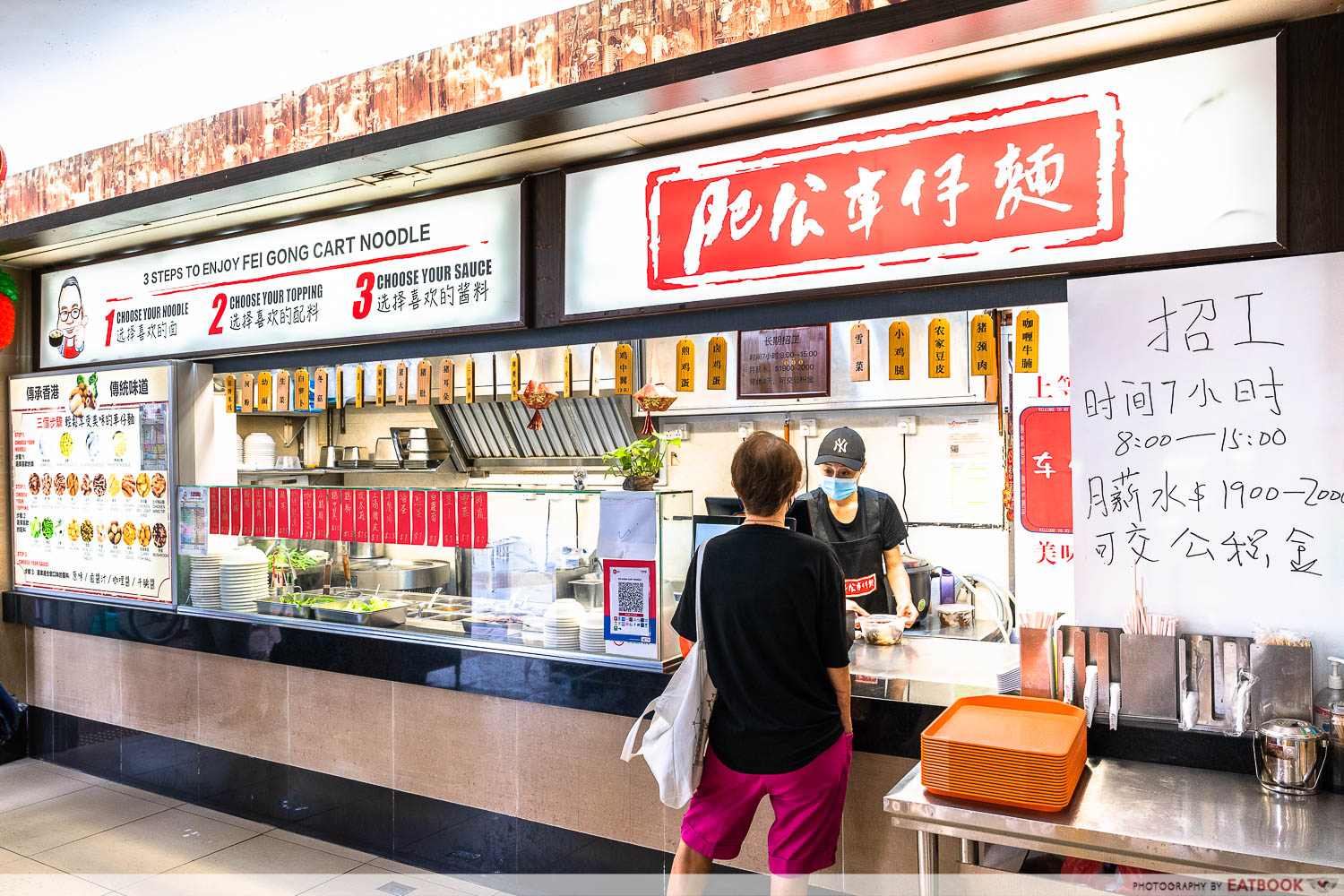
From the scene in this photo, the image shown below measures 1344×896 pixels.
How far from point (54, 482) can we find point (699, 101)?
4.63m

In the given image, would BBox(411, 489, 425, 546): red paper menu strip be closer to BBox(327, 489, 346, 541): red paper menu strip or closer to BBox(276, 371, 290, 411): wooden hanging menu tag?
BBox(327, 489, 346, 541): red paper menu strip

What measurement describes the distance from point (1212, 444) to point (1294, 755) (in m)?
0.81

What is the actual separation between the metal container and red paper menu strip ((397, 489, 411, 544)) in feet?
10.3

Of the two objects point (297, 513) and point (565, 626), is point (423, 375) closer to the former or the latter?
point (297, 513)

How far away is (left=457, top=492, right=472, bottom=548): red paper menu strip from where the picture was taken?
377cm

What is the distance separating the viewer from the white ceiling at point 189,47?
3.26 metres

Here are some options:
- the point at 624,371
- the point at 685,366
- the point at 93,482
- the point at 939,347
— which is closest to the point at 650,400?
the point at 624,371

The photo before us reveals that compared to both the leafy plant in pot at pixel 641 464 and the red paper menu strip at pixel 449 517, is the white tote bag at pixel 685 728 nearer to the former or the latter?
the leafy plant in pot at pixel 641 464

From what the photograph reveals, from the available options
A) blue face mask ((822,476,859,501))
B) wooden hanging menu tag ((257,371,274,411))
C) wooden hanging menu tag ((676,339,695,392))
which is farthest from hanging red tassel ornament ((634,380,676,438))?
wooden hanging menu tag ((257,371,274,411))

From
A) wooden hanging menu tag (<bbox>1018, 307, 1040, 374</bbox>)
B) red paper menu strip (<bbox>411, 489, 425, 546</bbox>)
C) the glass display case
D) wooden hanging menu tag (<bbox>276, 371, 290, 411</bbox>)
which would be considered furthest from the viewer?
wooden hanging menu tag (<bbox>276, 371, 290, 411</bbox>)

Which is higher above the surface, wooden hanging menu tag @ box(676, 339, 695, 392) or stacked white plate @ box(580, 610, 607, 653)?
wooden hanging menu tag @ box(676, 339, 695, 392)

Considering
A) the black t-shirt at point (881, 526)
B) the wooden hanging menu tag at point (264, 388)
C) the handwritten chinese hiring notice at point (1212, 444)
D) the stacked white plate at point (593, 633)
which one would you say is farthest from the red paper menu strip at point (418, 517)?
the handwritten chinese hiring notice at point (1212, 444)

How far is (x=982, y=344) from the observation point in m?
2.86

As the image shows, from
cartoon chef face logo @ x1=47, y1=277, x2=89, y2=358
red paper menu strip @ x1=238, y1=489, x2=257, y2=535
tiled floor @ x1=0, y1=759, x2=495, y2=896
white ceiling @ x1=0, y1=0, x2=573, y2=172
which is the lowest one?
tiled floor @ x1=0, y1=759, x2=495, y2=896
